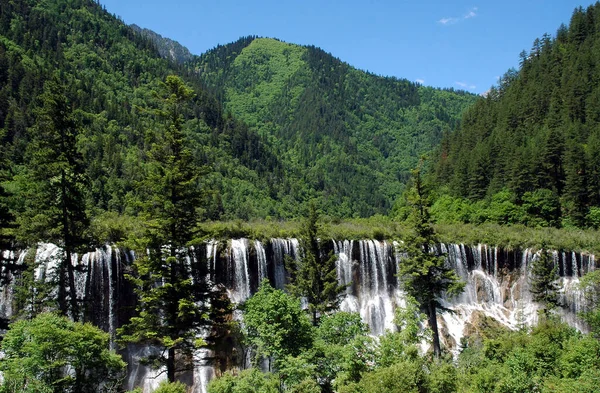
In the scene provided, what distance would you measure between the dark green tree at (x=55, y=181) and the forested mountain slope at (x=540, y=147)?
171 ft

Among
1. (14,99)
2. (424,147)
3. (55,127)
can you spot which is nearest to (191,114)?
(14,99)

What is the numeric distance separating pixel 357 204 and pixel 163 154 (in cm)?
11118

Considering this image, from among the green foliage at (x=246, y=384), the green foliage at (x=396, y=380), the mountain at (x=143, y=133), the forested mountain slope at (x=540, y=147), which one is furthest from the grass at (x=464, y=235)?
the green foliage at (x=396, y=380)

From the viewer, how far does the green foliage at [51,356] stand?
13.8m

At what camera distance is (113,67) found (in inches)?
4599

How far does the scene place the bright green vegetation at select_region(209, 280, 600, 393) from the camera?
628 inches

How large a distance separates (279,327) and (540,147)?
5566 cm

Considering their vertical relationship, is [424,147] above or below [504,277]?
above

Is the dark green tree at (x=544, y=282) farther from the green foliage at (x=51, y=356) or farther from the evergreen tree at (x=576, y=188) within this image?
the green foliage at (x=51, y=356)

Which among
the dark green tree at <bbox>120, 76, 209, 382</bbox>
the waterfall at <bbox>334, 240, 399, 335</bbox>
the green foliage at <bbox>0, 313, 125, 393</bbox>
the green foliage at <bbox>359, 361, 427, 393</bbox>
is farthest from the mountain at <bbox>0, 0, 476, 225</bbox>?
the waterfall at <bbox>334, 240, 399, 335</bbox>

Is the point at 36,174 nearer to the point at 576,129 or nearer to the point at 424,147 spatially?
the point at 576,129

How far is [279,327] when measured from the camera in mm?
19156

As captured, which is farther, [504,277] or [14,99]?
[14,99]

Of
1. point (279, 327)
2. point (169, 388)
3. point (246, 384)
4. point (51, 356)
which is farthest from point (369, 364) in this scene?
point (51, 356)
